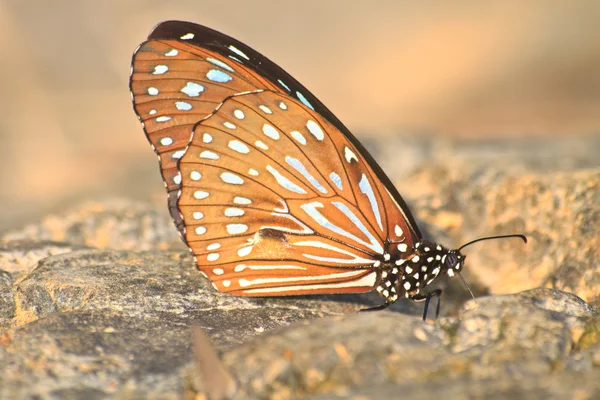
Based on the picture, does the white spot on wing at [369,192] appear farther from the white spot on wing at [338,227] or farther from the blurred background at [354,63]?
the blurred background at [354,63]

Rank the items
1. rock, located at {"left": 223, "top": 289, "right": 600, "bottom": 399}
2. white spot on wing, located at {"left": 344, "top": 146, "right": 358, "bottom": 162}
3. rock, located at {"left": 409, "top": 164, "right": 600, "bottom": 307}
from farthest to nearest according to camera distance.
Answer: rock, located at {"left": 409, "top": 164, "right": 600, "bottom": 307}
white spot on wing, located at {"left": 344, "top": 146, "right": 358, "bottom": 162}
rock, located at {"left": 223, "top": 289, "right": 600, "bottom": 399}

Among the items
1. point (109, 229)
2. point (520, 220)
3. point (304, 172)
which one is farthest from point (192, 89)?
point (520, 220)

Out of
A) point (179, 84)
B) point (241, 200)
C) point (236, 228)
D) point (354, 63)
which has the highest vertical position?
point (354, 63)

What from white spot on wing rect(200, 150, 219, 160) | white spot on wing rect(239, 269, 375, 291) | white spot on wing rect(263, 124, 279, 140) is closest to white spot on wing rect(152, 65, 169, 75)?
white spot on wing rect(200, 150, 219, 160)

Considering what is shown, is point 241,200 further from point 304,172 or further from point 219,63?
point 219,63

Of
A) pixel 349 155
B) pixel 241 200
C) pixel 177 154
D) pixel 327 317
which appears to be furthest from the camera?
pixel 177 154

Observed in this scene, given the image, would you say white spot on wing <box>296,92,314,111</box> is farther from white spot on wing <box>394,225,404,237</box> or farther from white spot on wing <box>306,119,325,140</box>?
white spot on wing <box>394,225,404,237</box>
